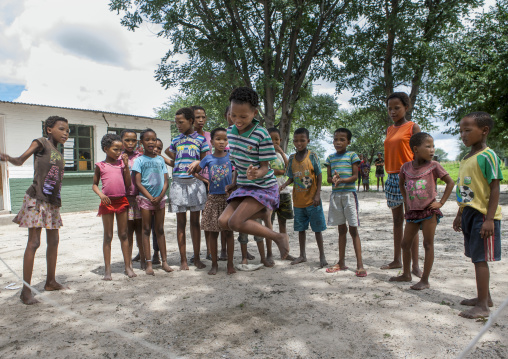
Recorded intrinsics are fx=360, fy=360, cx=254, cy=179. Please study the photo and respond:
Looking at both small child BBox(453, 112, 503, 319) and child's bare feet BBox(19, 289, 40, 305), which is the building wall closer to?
child's bare feet BBox(19, 289, 40, 305)

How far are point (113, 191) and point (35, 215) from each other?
0.85 m

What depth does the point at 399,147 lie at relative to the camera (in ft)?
13.3

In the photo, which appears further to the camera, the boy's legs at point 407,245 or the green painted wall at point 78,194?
the green painted wall at point 78,194

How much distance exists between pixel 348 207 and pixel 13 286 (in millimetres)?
3840

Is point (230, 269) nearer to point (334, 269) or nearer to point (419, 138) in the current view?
point (334, 269)

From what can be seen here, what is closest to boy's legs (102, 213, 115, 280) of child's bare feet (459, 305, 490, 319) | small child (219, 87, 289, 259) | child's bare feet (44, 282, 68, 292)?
child's bare feet (44, 282, 68, 292)

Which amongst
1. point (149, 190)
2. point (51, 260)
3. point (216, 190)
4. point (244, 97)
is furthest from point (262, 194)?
point (51, 260)

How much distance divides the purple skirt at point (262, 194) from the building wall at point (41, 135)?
32.4 ft

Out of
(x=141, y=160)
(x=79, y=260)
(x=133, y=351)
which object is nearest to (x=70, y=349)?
(x=133, y=351)

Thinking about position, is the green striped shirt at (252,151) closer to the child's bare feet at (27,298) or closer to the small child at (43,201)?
the small child at (43,201)

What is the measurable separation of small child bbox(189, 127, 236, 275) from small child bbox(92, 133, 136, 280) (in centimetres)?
90

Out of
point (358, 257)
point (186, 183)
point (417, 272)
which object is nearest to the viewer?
point (417, 272)

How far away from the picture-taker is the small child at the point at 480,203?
2883mm

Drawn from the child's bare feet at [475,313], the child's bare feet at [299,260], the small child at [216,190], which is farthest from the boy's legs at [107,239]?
the child's bare feet at [475,313]
